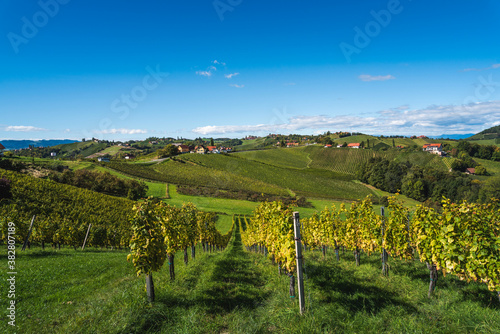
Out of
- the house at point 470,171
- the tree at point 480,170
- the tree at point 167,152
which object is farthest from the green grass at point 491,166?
the tree at point 167,152

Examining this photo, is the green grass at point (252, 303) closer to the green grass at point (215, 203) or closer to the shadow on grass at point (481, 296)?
the shadow on grass at point (481, 296)

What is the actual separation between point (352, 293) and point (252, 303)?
3666 mm

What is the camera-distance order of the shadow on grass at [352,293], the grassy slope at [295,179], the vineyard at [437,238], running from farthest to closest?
the grassy slope at [295,179], the shadow on grass at [352,293], the vineyard at [437,238]

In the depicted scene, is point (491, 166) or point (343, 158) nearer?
point (491, 166)

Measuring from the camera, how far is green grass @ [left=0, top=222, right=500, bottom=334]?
19.3 ft

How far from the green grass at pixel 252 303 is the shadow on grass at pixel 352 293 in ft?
0.10

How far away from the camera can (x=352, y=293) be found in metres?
8.26

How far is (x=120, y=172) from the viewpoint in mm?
72375

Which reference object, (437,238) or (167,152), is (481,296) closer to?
(437,238)

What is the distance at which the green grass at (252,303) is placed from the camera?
5.88 meters

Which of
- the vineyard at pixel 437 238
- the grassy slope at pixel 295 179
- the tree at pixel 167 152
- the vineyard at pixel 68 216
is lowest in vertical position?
the grassy slope at pixel 295 179

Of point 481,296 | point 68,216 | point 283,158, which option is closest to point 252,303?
point 481,296

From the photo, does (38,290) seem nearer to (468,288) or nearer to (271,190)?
(468,288)

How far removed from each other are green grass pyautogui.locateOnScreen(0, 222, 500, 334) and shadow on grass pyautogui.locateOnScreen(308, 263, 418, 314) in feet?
0.10
